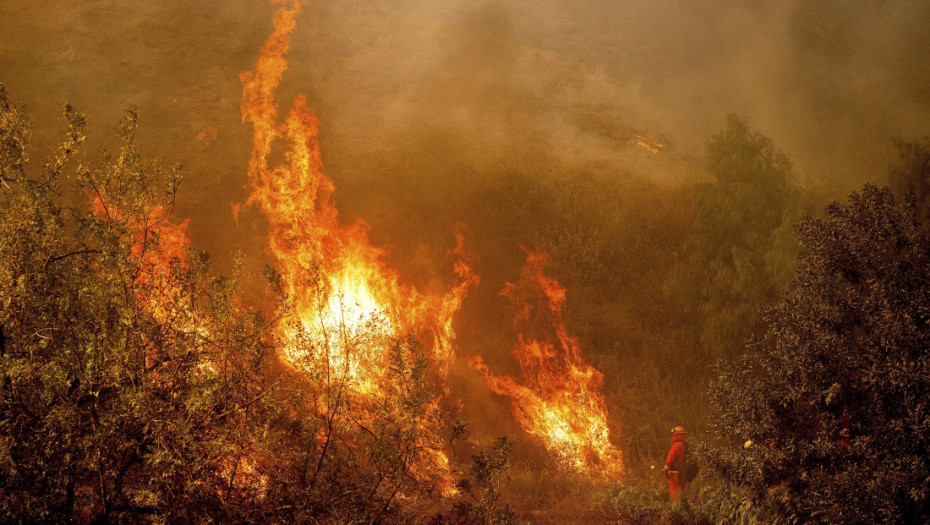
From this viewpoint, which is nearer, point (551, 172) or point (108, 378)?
point (108, 378)

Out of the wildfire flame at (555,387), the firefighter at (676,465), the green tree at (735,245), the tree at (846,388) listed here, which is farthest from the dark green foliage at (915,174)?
the wildfire flame at (555,387)

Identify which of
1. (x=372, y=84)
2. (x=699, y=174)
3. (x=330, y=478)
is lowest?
(x=330, y=478)

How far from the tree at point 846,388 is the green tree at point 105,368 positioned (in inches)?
339

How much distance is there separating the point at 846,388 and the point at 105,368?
10878 millimetres

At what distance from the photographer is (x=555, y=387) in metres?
18.0

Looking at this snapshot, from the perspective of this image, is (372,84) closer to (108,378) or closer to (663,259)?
(663,259)

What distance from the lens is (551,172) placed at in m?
20.9

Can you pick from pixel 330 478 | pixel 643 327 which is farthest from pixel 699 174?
pixel 330 478

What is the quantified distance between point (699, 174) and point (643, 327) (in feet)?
22.4

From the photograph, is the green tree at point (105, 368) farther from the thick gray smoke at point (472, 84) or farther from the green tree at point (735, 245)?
the green tree at point (735, 245)

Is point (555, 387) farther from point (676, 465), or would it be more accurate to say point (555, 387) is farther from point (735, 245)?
point (735, 245)

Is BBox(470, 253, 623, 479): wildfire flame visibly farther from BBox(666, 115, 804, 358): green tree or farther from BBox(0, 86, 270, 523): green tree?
BBox(0, 86, 270, 523): green tree

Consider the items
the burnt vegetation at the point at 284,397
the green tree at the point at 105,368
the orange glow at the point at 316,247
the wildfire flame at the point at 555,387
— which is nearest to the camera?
the green tree at the point at 105,368

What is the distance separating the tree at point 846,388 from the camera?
8258 millimetres
